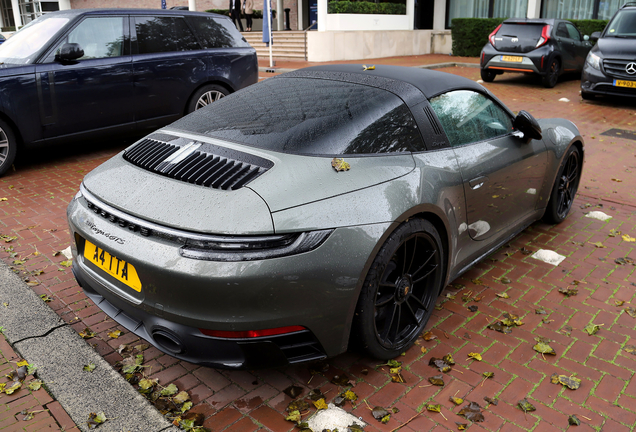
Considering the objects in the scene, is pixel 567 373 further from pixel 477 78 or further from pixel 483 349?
pixel 477 78

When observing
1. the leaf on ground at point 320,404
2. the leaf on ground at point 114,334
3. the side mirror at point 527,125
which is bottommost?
the leaf on ground at point 320,404

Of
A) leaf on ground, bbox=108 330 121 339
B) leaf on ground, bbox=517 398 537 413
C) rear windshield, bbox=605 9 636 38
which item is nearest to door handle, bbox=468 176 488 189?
leaf on ground, bbox=517 398 537 413

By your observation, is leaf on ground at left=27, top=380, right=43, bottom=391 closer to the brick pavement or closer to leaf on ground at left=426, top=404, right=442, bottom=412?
the brick pavement

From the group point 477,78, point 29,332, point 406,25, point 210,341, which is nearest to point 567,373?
point 210,341

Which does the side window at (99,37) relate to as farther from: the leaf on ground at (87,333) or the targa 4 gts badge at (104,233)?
the targa 4 gts badge at (104,233)

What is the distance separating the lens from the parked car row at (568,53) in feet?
34.9

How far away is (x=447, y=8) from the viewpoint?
23688 millimetres

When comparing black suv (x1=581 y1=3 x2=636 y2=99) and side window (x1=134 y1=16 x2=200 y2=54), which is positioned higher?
side window (x1=134 y1=16 x2=200 y2=54)

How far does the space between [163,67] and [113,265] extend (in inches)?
214

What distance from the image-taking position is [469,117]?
3.67 meters

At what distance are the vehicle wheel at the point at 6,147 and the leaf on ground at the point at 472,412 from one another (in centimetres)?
599

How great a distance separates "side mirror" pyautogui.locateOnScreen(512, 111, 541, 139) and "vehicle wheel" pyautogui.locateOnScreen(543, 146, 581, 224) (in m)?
0.87

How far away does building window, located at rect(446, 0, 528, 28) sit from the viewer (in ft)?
72.3

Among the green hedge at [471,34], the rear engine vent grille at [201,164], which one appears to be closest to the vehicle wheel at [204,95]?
the rear engine vent grille at [201,164]
